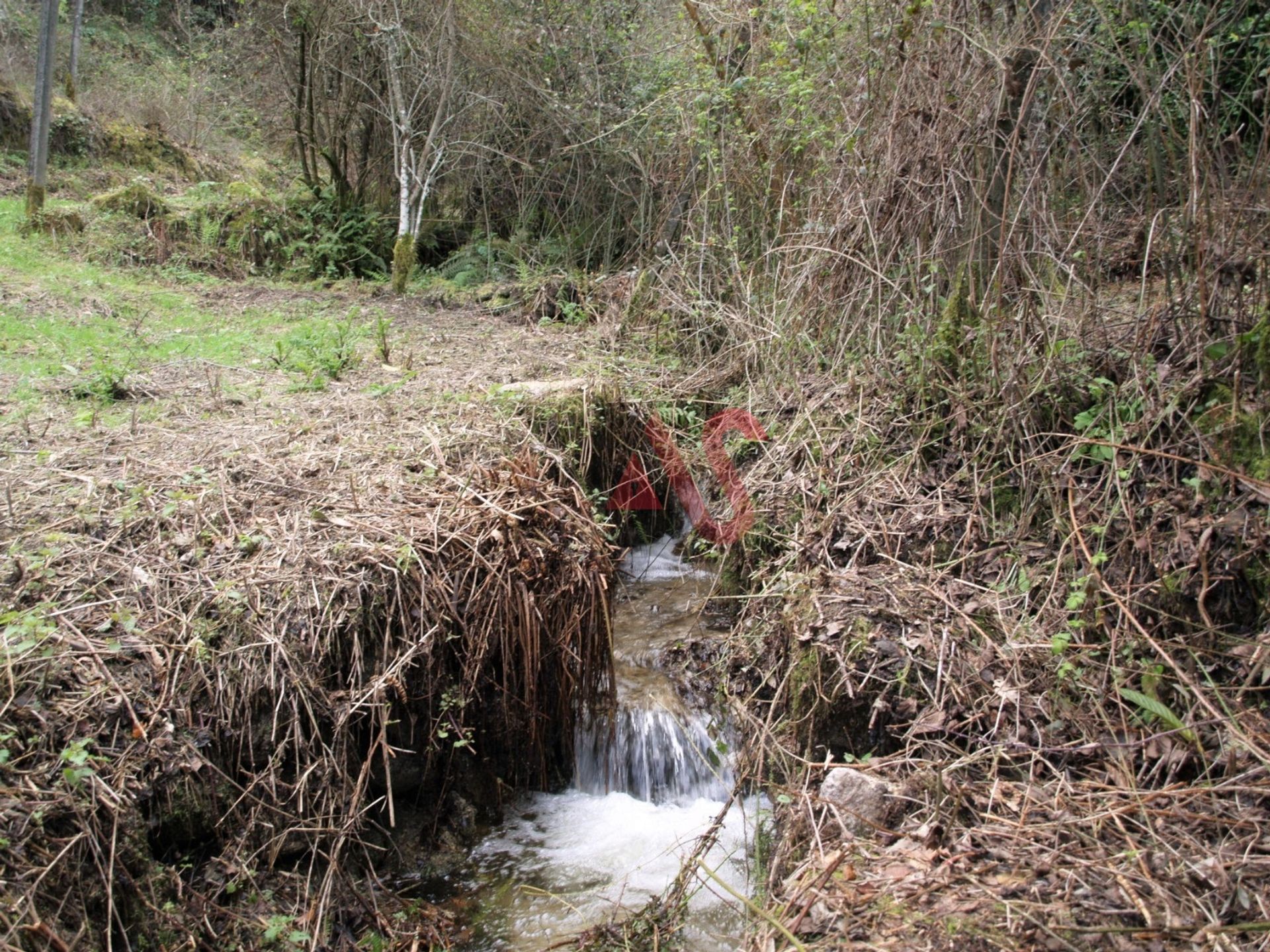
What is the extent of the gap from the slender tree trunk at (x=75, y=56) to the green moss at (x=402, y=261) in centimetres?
943

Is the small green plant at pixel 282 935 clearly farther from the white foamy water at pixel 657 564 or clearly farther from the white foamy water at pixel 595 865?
the white foamy water at pixel 657 564

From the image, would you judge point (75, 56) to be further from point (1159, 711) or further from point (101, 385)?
point (1159, 711)

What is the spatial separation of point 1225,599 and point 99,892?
4323 millimetres

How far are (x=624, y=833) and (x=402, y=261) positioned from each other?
8.65 metres

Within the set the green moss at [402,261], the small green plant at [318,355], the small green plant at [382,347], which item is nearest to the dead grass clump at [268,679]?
the small green plant at [318,355]

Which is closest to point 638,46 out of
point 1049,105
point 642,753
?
point 1049,105

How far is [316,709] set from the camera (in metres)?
3.91

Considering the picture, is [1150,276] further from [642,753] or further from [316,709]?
[316,709]

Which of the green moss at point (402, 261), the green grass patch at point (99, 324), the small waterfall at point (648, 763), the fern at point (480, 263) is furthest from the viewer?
the fern at point (480, 263)

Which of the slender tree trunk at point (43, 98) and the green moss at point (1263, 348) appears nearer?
the green moss at point (1263, 348)

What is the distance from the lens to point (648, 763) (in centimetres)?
512

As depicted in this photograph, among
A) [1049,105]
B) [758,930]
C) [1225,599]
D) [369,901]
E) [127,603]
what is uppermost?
[1049,105]

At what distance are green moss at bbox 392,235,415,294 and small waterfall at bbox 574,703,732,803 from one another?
7.93 m

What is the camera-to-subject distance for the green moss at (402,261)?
11594 mm
